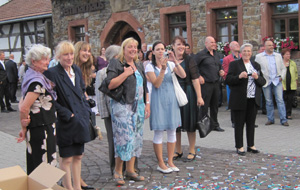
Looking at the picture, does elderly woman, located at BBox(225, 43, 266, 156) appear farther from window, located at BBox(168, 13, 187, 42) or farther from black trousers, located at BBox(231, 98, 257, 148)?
window, located at BBox(168, 13, 187, 42)

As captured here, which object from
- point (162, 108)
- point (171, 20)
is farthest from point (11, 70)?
point (162, 108)

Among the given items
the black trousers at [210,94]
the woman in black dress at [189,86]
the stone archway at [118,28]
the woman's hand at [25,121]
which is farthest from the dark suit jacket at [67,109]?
the stone archway at [118,28]

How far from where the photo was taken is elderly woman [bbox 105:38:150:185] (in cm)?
576

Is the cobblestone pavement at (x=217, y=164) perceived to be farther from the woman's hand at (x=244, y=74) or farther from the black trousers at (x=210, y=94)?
the woman's hand at (x=244, y=74)

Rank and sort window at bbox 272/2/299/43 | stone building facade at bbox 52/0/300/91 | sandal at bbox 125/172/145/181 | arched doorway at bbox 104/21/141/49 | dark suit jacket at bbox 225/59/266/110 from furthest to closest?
1. arched doorway at bbox 104/21/141/49
2. stone building facade at bbox 52/0/300/91
3. window at bbox 272/2/299/43
4. dark suit jacket at bbox 225/59/266/110
5. sandal at bbox 125/172/145/181

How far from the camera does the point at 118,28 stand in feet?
62.5

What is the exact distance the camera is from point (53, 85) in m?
4.87

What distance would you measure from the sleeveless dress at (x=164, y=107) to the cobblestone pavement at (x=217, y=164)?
2.22 feet

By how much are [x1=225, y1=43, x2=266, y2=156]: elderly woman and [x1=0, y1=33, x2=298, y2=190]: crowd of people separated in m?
0.02

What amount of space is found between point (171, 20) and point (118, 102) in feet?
36.9

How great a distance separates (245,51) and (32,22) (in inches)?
845

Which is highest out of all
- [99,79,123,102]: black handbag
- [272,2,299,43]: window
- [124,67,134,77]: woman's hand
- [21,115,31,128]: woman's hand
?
[272,2,299,43]: window

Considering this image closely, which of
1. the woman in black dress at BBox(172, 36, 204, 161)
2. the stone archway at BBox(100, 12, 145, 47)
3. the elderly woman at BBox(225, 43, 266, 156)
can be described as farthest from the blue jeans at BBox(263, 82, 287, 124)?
the stone archway at BBox(100, 12, 145, 47)

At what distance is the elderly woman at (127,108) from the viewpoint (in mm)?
5758
